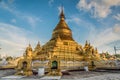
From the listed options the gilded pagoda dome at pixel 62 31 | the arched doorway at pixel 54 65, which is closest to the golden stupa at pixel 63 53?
the gilded pagoda dome at pixel 62 31

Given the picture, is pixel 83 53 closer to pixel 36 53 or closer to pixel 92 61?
pixel 92 61

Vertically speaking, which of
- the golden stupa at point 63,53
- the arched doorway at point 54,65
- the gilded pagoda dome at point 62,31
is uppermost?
the gilded pagoda dome at point 62,31

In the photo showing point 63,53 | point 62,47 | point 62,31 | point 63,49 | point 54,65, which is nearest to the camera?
point 54,65

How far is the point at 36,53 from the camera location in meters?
37.8

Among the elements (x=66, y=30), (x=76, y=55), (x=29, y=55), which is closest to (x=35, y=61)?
(x=29, y=55)

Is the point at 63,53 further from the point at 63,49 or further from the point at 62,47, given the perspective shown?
the point at 62,47

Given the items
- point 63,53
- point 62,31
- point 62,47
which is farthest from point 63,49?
point 62,31

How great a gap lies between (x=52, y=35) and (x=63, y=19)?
579 cm

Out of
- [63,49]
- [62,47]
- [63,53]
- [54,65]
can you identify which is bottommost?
[54,65]

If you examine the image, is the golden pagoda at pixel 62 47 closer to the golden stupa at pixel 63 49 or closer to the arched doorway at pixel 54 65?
the golden stupa at pixel 63 49

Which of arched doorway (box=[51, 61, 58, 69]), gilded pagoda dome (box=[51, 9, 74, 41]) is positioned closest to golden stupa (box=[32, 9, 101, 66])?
gilded pagoda dome (box=[51, 9, 74, 41])

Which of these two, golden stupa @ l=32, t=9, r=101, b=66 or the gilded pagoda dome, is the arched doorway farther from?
the gilded pagoda dome

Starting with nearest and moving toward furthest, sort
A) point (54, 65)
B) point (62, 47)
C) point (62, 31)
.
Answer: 1. point (54, 65)
2. point (62, 47)
3. point (62, 31)

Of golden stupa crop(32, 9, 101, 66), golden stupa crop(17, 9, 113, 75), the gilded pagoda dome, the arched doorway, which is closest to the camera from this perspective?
the arched doorway
